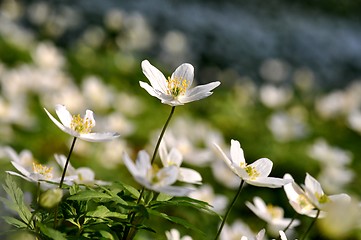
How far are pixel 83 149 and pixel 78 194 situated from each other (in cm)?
253

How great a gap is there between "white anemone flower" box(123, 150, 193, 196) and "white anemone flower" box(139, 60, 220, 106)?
0.76 ft

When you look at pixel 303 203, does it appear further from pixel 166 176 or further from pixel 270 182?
pixel 166 176

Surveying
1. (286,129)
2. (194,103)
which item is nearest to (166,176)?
(286,129)

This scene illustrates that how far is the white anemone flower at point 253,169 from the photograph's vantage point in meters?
1.25

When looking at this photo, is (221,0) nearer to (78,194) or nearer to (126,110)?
(126,110)

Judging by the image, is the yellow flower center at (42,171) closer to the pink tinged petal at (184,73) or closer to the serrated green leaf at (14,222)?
the serrated green leaf at (14,222)

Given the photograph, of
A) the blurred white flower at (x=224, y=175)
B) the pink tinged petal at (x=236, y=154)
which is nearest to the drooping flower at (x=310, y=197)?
the pink tinged petal at (x=236, y=154)

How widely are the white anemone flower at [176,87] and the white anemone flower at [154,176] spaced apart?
9.1 inches

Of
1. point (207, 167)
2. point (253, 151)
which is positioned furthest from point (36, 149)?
point (253, 151)

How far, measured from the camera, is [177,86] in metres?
1.40

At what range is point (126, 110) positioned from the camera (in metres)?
4.97

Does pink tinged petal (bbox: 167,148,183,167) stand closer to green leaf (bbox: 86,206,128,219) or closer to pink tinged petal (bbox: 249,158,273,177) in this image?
pink tinged petal (bbox: 249,158,273,177)

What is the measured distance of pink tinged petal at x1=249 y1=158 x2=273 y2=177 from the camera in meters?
1.32

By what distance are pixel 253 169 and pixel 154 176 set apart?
305 mm
